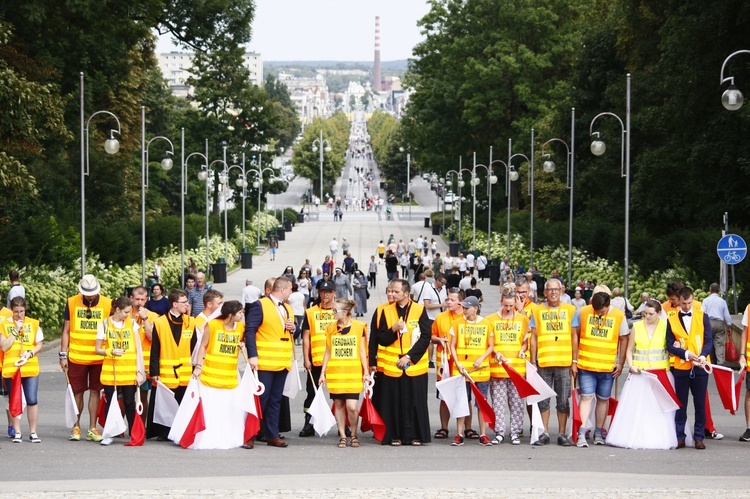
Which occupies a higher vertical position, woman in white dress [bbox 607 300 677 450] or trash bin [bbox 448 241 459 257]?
trash bin [bbox 448 241 459 257]

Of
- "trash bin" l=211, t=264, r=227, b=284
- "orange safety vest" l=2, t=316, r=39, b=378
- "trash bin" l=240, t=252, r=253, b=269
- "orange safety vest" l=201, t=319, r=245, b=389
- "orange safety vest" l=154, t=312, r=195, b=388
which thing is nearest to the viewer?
"orange safety vest" l=201, t=319, r=245, b=389

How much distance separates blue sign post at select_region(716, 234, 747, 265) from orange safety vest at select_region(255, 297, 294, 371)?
38.5 ft


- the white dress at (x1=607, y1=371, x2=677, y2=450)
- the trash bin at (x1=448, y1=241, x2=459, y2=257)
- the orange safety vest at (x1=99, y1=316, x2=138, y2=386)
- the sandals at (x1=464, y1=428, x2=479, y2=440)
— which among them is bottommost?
the sandals at (x1=464, y1=428, x2=479, y2=440)

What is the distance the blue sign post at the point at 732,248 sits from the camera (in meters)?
23.1

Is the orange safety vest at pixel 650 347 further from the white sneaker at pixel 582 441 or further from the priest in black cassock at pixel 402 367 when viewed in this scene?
the priest in black cassock at pixel 402 367

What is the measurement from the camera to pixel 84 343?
13984 millimetres

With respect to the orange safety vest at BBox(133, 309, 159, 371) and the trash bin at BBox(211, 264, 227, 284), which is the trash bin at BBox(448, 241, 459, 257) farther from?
the orange safety vest at BBox(133, 309, 159, 371)

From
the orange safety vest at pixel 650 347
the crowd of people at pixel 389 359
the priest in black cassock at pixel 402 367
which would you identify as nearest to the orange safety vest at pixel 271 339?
the crowd of people at pixel 389 359

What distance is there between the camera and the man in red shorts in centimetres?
1399

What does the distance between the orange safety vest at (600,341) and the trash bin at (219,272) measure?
37587 millimetres

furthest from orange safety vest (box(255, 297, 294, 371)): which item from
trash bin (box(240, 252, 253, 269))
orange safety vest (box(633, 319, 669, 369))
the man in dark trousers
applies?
trash bin (box(240, 252, 253, 269))

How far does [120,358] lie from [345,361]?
7.66ft

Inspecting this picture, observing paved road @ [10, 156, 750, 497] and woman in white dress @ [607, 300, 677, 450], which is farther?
woman in white dress @ [607, 300, 677, 450]

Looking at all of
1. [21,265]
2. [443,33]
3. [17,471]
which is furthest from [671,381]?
[443,33]
